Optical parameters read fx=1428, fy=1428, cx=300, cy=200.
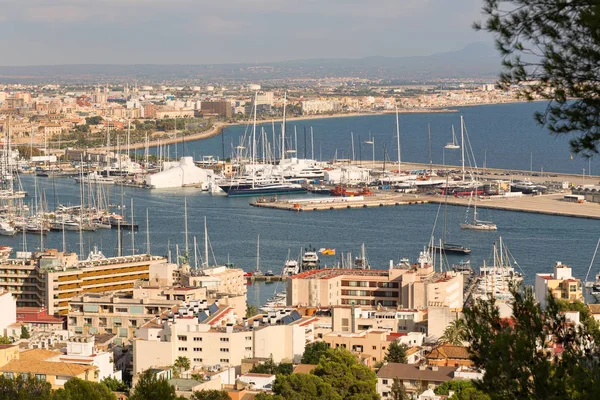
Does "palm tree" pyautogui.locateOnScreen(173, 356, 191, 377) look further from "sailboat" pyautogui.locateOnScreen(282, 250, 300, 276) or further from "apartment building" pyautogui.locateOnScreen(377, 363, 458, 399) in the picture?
"sailboat" pyautogui.locateOnScreen(282, 250, 300, 276)

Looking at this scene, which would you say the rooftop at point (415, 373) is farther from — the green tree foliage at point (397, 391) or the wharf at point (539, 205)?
the wharf at point (539, 205)

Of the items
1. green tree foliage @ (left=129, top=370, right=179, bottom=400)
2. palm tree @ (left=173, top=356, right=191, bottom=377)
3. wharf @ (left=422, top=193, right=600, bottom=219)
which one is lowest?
wharf @ (left=422, top=193, right=600, bottom=219)

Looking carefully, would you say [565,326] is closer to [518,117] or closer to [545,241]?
[545,241]

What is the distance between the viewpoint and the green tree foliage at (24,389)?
845cm

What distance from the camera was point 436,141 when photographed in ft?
183

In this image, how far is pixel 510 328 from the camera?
4.36 metres

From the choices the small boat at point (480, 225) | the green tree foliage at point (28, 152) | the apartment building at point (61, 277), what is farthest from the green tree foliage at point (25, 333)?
the green tree foliage at point (28, 152)

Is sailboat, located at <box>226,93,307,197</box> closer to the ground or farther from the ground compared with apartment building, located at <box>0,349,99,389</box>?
closer to the ground

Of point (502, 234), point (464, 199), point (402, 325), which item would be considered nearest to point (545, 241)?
point (502, 234)

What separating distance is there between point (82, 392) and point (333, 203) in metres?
23.2

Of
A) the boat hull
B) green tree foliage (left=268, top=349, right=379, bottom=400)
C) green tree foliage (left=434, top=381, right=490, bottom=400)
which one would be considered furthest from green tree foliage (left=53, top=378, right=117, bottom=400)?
the boat hull

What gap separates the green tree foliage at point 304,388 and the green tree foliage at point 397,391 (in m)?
0.36

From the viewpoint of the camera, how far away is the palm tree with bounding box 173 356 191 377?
11.3 meters

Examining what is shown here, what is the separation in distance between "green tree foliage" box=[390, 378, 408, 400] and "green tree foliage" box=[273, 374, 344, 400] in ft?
1.19
